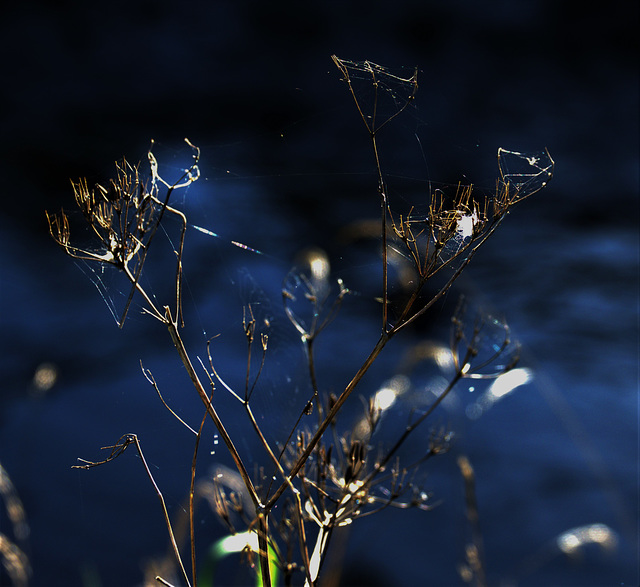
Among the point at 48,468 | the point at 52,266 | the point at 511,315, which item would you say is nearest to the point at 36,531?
the point at 48,468

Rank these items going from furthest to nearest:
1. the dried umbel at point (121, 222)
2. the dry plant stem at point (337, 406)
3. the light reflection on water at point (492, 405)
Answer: the light reflection on water at point (492, 405) → the dried umbel at point (121, 222) → the dry plant stem at point (337, 406)

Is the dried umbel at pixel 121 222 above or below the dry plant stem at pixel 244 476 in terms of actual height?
above

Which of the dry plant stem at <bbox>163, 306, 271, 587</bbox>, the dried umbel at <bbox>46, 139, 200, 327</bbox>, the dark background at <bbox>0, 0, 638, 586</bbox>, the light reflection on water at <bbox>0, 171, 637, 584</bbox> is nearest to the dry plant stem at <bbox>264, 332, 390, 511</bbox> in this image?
the dry plant stem at <bbox>163, 306, 271, 587</bbox>

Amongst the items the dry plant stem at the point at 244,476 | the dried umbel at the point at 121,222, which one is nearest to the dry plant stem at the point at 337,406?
the dry plant stem at the point at 244,476

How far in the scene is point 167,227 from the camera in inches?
93.3

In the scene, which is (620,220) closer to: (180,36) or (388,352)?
(388,352)

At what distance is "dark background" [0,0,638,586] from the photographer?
2637 millimetres

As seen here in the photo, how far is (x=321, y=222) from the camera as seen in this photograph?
3025 millimetres

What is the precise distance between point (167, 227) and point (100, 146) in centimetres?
83

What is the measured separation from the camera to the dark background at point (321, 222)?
2.64 m

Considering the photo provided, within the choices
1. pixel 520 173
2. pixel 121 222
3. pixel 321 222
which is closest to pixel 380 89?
pixel 520 173

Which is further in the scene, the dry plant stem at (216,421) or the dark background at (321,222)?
the dark background at (321,222)

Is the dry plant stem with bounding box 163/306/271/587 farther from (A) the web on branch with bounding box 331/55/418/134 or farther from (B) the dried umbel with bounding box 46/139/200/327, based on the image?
(A) the web on branch with bounding box 331/55/418/134

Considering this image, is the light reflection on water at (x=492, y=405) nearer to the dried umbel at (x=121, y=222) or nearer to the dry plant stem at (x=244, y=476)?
the dried umbel at (x=121, y=222)
